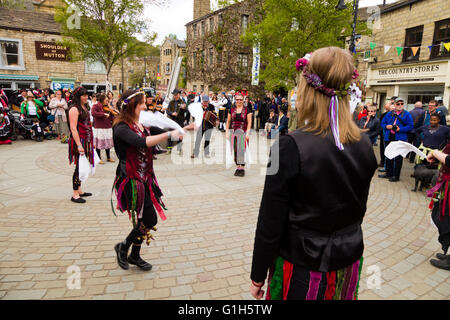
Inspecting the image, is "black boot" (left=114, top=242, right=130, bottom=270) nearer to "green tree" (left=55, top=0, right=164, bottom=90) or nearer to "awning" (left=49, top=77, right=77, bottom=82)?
"green tree" (left=55, top=0, right=164, bottom=90)

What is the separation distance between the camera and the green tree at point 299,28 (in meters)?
14.4

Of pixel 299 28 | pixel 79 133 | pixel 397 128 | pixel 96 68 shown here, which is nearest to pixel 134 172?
pixel 79 133

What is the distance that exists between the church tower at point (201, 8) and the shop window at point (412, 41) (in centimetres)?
2711

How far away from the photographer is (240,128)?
7531mm

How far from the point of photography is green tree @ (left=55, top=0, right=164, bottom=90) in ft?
53.1

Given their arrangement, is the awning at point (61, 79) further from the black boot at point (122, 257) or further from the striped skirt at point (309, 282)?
the striped skirt at point (309, 282)

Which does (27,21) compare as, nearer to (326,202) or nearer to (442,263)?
(326,202)

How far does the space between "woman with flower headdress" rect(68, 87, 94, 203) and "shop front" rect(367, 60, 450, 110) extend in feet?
51.6

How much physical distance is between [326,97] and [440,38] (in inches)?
748

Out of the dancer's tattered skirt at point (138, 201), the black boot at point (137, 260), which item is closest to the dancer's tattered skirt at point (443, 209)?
the dancer's tattered skirt at point (138, 201)

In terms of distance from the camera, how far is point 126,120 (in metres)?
3.05

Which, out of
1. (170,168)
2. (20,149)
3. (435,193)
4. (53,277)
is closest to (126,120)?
(53,277)

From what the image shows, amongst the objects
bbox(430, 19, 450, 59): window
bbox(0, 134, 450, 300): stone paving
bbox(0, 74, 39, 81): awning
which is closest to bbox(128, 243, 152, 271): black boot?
bbox(0, 134, 450, 300): stone paving
